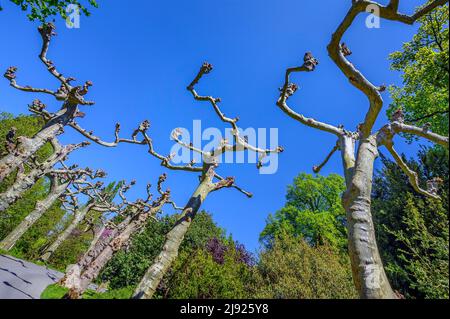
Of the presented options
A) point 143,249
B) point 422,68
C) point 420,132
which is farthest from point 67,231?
point 422,68

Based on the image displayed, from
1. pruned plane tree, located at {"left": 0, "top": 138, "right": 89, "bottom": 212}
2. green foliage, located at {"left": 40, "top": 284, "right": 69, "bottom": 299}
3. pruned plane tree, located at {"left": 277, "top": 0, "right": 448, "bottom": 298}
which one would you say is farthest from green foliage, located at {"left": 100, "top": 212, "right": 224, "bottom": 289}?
pruned plane tree, located at {"left": 277, "top": 0, "right": 448, "bottom": 298}

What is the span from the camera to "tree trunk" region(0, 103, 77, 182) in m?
10.3

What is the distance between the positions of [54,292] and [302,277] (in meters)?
10.1

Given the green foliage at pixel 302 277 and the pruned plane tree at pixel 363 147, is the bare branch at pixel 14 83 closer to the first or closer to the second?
the pruned plane tree at pixel 363 147

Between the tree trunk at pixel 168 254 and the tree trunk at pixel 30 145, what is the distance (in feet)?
25.2

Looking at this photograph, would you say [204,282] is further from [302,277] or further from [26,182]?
[26,182]

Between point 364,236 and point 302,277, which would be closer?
point 364,236

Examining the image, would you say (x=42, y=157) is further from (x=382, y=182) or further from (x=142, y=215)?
(x=382, y=182)

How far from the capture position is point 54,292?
8.82 meters

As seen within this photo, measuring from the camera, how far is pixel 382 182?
12.4m
